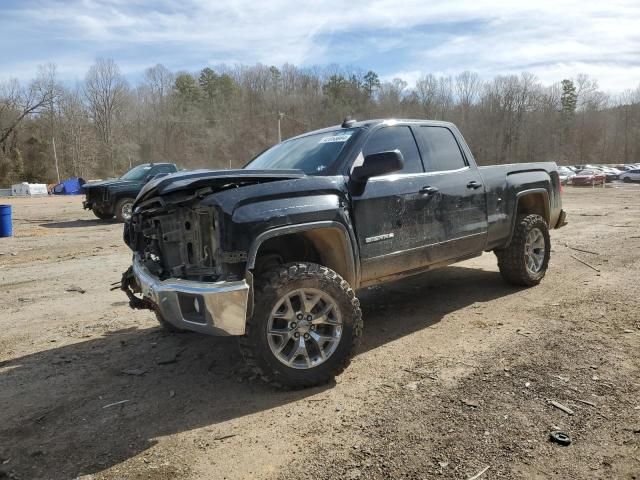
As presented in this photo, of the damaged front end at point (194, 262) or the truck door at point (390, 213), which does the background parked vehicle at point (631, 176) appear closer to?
the truck door at point (390, 213)

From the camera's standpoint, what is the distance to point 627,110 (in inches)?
3686

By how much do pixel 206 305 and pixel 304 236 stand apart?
1097 millimetres

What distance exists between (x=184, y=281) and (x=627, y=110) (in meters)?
110

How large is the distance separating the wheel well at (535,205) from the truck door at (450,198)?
1.28 m

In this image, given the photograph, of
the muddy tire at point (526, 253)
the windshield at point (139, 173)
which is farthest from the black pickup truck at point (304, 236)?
the windshield at point (139, 173)

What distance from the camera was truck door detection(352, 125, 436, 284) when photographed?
4.07 m

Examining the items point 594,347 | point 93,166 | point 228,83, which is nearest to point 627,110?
point 228,83

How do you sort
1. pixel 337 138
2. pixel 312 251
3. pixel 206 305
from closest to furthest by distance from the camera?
pixel 206 305 < pixel 312 251 < pixel 337 138

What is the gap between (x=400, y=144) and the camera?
15.4 ft

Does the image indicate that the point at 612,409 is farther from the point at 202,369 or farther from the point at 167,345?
the point at 167,345

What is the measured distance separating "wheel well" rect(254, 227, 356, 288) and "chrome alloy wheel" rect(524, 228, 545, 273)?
9.60ft

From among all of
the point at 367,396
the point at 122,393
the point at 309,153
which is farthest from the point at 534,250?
the point at 122,393

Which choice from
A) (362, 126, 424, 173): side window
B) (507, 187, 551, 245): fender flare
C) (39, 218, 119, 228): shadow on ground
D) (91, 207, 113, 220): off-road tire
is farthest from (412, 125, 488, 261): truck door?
(91, 207, 113, 220): off-road tire

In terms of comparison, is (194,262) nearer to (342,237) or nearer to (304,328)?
(304,328)
